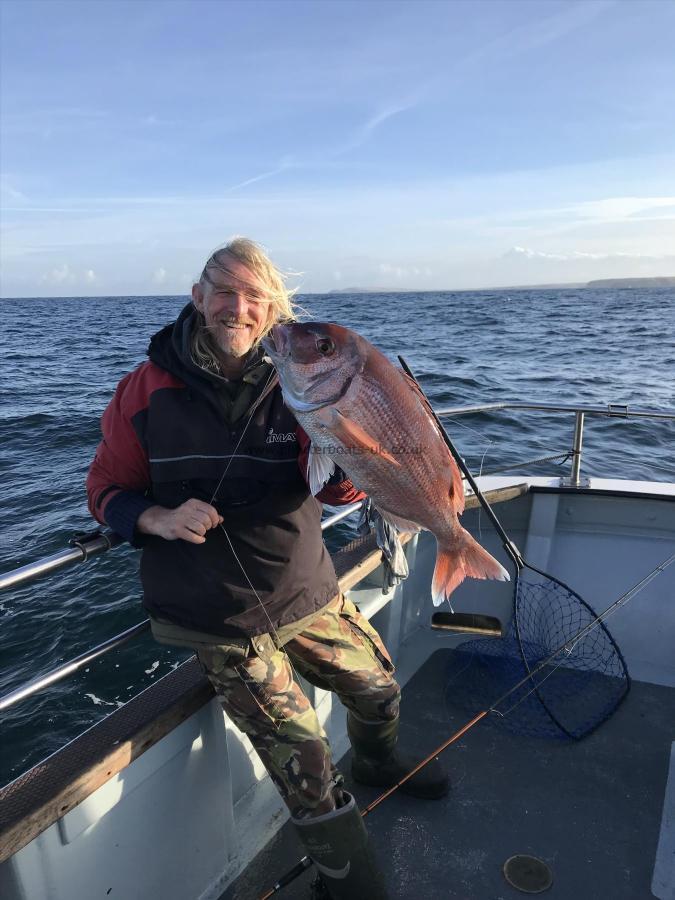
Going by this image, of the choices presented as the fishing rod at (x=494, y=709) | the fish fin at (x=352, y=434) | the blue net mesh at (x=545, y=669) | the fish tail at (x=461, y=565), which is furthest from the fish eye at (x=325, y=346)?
the blue net mesh at (x=545, y=669)

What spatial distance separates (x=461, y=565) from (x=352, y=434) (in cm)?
68

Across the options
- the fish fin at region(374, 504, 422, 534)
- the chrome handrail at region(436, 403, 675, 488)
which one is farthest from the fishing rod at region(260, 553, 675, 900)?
the fish fin at region(374, 504, 422, 534)

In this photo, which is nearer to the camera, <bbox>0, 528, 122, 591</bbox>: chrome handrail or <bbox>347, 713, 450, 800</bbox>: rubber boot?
<bbox>0, 528, 122, 591</bbox>: chrome handrail

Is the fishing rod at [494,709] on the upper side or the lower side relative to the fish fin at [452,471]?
lower

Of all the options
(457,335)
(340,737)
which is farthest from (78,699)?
(457,335)

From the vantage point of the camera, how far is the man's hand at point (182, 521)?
2.12 m

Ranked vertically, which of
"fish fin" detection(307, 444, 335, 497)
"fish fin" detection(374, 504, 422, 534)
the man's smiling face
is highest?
the man's smiling face

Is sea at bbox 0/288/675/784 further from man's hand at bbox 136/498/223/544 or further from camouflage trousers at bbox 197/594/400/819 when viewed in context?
camouflage trousers at bbox 197/594/400/819

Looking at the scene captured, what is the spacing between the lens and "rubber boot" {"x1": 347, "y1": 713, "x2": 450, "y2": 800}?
9.43 feet

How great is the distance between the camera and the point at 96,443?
12.6 m

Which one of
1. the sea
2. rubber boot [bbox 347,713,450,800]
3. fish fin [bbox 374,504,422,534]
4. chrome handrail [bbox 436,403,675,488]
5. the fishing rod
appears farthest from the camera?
the sea

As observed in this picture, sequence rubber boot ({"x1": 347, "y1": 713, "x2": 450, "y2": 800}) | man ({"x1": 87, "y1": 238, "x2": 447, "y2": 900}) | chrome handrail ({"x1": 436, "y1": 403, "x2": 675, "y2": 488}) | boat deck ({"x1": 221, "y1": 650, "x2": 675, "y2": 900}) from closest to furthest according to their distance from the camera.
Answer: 1. man ({"x1": 87, "y1": 238, "x2": 447, "y2": 900})
2. boat deck ({"x1": 221, "y1": 650, "x2": 675, "y2": 900})
3. rubber boot ({"x1": 347, "y1": 713, "x2": 450, "y2": 800})
4. chrome handrail ({"x1": 436, "y1": 403, "x2": 675, "y2": 488})

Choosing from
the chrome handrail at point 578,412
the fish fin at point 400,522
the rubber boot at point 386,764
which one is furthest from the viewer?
the chrome handrail at point 578,412

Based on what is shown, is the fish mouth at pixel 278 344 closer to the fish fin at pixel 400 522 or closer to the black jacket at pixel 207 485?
the black jacket at pixel 207 485
